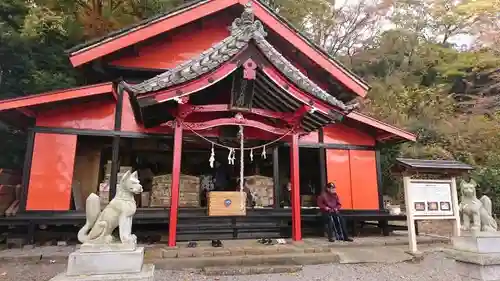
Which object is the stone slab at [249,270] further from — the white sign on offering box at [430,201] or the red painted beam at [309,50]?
the red painted beam at [309,50]

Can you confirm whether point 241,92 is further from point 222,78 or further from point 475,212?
point 475,212

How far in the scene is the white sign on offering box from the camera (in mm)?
6879

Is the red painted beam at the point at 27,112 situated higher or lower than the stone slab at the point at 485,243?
higher

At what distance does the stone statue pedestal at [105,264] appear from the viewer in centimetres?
310

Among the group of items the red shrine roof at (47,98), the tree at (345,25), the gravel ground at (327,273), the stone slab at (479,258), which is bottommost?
the gravel ground at (327,273)

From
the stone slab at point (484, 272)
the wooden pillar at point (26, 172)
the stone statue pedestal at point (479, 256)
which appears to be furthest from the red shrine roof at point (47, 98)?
the stone slab at point (484, 272)

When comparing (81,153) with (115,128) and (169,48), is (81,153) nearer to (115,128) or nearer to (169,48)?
(115,128)

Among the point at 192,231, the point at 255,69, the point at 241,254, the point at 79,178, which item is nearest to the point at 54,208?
the point at 79,178

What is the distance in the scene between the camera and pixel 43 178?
715 cm

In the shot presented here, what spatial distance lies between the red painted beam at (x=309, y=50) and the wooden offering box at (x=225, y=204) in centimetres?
460

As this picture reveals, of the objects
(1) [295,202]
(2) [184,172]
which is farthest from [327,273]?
(2) [184,172]

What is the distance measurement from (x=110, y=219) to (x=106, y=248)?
1.00ft

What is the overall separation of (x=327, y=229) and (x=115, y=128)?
588 cm

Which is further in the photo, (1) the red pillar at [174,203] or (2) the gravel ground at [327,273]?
(1) the red pillar at [174,203]
